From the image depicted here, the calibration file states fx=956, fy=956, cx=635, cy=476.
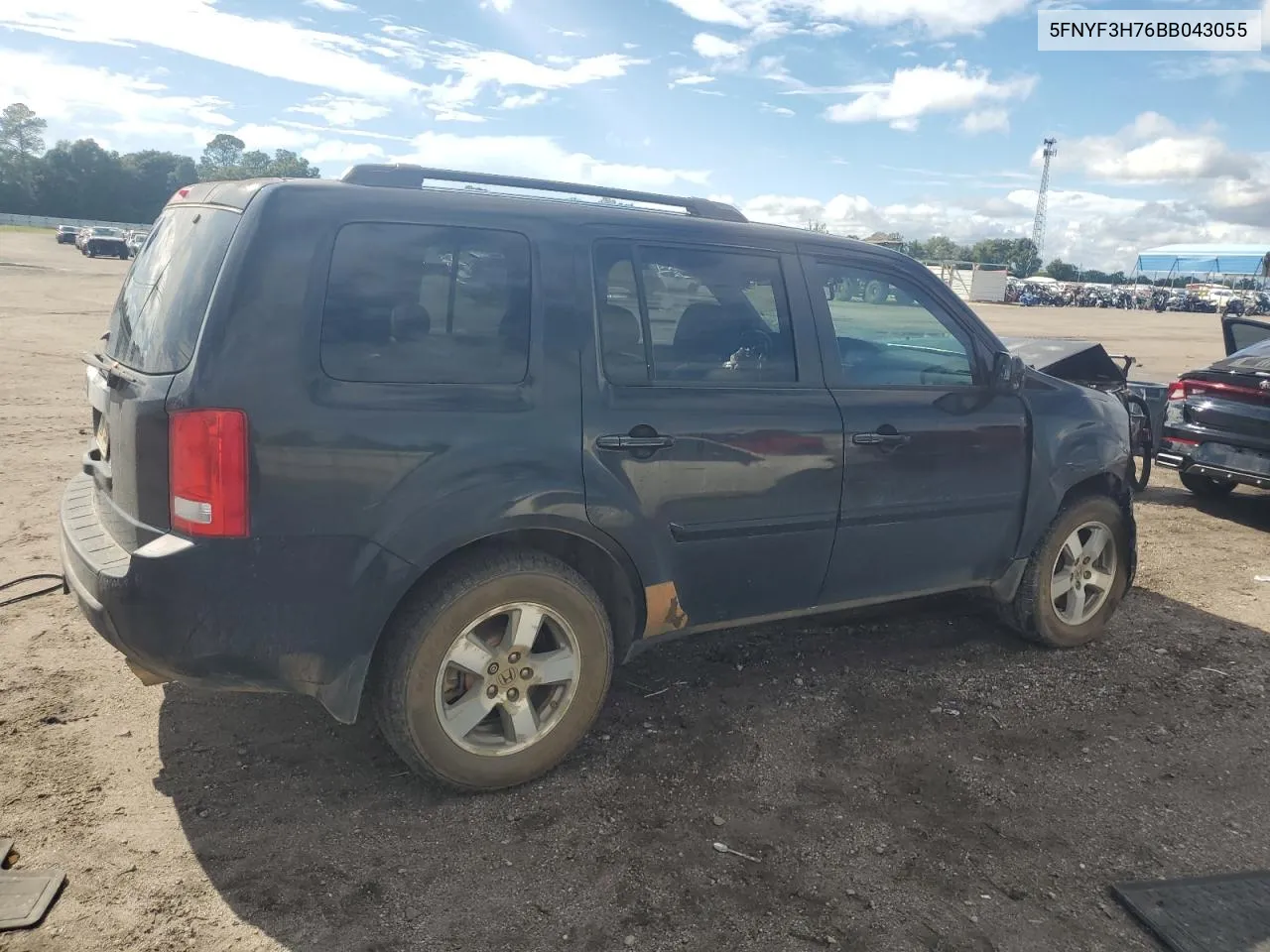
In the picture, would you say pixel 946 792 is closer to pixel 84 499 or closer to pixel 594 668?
pixel 594 668

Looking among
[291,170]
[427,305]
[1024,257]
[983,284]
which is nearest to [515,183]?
[427,305]

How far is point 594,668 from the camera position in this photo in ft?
11.1

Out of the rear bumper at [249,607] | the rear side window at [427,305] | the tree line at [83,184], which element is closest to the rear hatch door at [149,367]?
the rear bumper at [249,607]

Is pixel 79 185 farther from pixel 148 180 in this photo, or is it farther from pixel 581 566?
pixel 581 566

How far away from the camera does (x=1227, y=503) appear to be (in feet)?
28.1

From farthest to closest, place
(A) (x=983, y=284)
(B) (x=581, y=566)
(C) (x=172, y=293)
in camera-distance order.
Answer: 1. (A) (x=983, y=284)
2. (B) (x=581, y=566)
3. (C) (x=172, y=293)

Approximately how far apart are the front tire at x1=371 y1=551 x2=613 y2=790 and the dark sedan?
6.31 meters

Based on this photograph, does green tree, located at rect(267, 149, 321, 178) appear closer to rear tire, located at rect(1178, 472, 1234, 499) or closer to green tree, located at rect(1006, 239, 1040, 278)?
rear tire, located at rect(1178, 472, 1234, 499)

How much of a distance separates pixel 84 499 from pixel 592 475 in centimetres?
178

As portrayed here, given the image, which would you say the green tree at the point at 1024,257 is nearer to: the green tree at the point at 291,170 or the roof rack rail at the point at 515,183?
the green tree at the point at 291,170

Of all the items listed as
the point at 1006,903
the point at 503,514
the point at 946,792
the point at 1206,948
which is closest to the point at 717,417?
the point at 503,514

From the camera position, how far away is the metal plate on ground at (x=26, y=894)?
2521 mm

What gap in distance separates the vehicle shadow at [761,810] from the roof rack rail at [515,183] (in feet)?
6.63

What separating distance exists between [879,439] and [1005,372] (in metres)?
0.83
